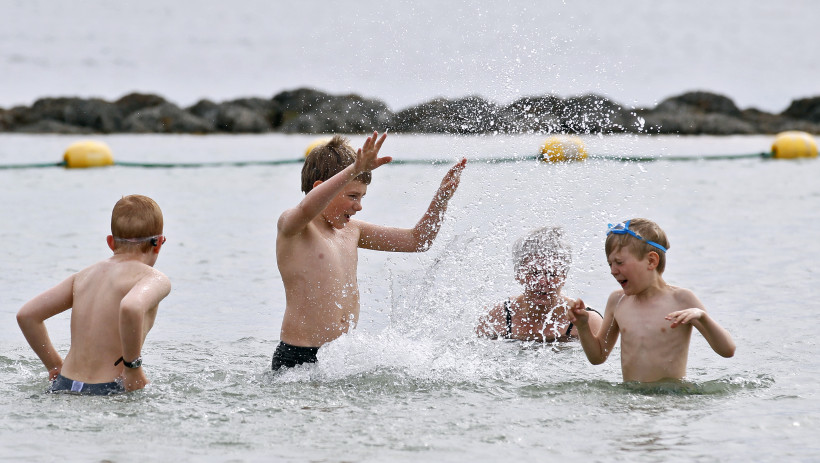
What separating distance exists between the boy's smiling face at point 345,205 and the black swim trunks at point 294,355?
0.62m

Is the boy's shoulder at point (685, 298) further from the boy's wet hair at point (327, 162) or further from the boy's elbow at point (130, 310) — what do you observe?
the boy's elbow at point (130, 310)

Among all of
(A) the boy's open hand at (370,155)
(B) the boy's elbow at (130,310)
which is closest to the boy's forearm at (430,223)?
(A) the boy's open hand at (370,155)

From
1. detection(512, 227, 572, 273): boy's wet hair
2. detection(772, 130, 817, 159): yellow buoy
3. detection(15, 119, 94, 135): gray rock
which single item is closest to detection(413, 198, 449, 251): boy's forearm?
detection(512, 227, 572, 273): boy's wet hair

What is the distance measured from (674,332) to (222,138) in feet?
61.0

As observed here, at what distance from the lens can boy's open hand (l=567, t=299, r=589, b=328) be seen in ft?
13.9

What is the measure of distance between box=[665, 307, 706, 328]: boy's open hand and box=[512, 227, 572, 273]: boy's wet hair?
170cm

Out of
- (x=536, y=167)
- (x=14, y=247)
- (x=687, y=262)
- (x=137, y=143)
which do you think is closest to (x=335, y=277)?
(x=687, y=262)

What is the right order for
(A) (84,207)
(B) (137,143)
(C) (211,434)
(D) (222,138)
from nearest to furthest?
(C) (211,434)
(A) (84,207)
(B) (137,143)
(D) (222,138)

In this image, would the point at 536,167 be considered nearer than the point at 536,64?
No

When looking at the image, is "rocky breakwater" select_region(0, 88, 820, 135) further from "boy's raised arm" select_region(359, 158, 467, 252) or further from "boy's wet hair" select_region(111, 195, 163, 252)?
"boy's wet hair" select_region(111, 195, 163, 252)

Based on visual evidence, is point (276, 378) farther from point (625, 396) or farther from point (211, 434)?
point (625, 396)

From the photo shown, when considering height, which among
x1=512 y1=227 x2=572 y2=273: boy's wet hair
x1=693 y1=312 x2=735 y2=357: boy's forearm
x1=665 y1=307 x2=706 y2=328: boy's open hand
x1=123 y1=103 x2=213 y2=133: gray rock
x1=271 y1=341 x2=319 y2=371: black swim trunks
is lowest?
x1=271 y1=341 x2=319 y2=371: black swim trunks

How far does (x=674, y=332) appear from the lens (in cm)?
439

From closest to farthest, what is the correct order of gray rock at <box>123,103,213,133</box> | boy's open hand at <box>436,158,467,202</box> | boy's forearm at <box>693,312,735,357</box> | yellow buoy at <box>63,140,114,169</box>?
Answer: 1. boy's forearm at <box>693,312,735,357</box>
2. boy's open hand at <box>436,158,467,202</box>
3. yellow buoy at <box>63,140,114,169</box>
4. gray rock at <box>123,103,213,133</box>
